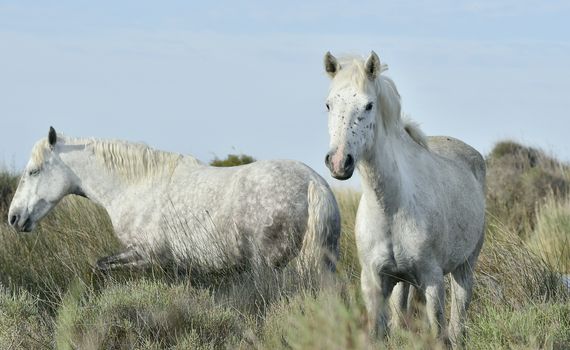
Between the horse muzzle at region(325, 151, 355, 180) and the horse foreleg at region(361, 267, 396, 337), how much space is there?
1010 millimetres

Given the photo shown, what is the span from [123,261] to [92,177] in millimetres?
1070

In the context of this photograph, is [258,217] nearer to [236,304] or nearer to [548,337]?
[236,304]

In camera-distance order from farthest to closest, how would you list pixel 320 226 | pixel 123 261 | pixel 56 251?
pixel 56 251 < pixel 123 261 < pixel 320 226

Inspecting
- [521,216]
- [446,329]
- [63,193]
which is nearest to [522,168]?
[521,216]

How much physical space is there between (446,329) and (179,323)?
184cm

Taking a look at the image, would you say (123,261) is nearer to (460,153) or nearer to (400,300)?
(400,300)

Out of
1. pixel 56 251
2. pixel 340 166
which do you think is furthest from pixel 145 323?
pixel 56 251

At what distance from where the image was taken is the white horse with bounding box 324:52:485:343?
537cm

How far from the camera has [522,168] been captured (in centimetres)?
2098

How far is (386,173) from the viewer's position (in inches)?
225

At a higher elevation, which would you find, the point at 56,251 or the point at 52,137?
the point at 52,137

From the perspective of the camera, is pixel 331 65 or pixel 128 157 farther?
pixel 128 157

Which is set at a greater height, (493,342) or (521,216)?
(493,342)

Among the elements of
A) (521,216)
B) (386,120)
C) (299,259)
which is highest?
(386,120)
